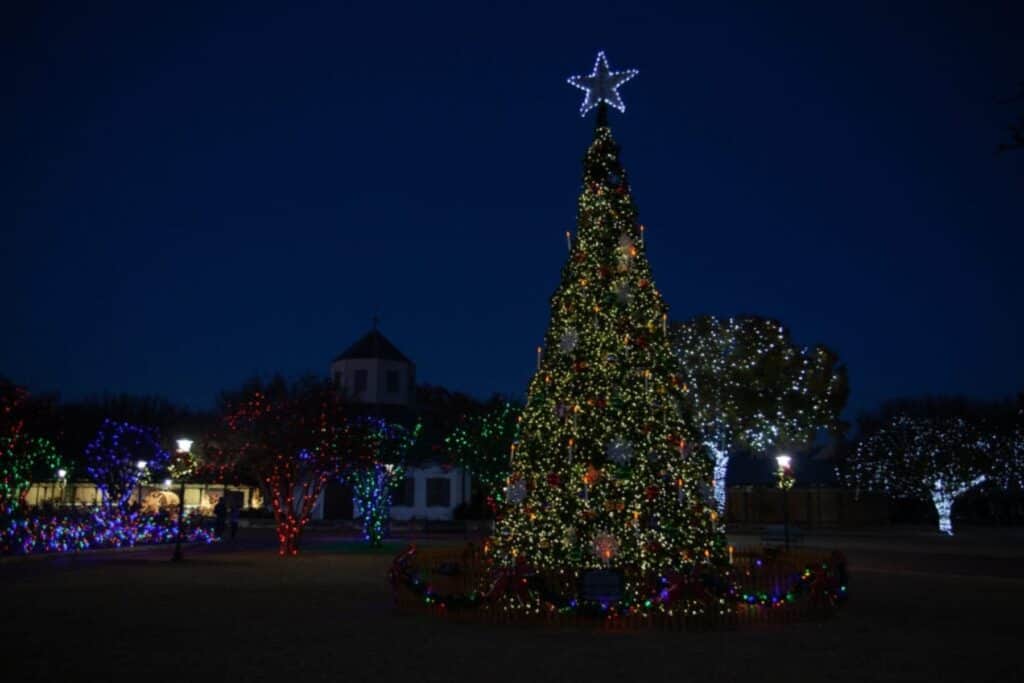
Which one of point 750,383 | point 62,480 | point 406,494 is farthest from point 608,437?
point 62,480

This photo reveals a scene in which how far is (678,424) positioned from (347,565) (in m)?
12.5

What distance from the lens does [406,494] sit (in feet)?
174

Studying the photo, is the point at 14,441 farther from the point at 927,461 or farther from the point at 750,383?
the point at 927,461

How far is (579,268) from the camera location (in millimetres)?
16141

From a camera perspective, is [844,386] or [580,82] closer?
[580,82]

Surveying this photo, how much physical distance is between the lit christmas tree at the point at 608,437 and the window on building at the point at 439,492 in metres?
37.0

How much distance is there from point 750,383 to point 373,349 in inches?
1071

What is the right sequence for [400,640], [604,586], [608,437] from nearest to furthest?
1. [400,640]
2. [604,586]
3. [608,437]

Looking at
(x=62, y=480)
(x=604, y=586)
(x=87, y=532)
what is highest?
(x=62, y=480)

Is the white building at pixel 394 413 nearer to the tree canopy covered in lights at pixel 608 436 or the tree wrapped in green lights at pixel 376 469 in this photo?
the tree wrapped in green lights at pixel 376 469

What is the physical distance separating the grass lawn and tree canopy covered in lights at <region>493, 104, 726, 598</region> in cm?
190

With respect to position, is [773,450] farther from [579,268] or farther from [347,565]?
[579,268]

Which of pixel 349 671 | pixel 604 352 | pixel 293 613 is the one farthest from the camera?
pixel 604 352

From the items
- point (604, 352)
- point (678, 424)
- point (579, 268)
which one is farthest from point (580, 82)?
point (678, 424)
